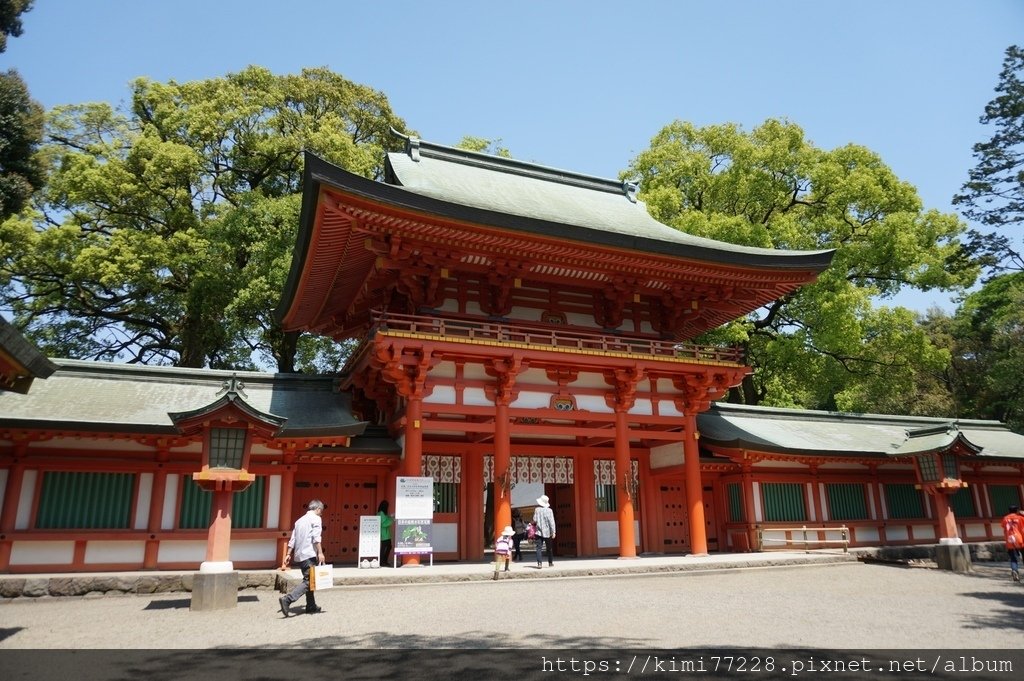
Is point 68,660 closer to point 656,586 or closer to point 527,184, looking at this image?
point 656,586

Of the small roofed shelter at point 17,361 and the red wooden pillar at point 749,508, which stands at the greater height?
the small roofed shelter at point 17,361

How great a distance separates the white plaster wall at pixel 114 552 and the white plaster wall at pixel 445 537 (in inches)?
264

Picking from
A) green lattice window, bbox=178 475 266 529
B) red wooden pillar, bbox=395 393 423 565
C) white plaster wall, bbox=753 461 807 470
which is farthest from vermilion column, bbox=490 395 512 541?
white plaster wall, bbox=753 461 807 470

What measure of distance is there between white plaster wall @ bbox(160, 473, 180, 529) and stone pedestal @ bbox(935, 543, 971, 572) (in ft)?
59.7

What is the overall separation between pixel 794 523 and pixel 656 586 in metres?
9.38

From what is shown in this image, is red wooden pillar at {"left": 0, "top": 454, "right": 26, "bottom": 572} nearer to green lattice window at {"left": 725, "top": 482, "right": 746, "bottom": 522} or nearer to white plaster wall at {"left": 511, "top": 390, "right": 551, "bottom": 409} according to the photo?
white plaster wall at {"left": 511, "top": 390, "right": 551, "bottom": 409}

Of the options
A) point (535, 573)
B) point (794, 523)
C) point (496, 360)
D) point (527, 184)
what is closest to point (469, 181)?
point (527, 184)

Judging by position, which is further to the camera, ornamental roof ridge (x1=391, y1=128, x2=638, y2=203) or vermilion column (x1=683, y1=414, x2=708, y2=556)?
ornamental roof ridge (x1=391, y1=128, x2=638, y2=203)

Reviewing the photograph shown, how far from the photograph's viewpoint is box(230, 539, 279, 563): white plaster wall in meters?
14.6

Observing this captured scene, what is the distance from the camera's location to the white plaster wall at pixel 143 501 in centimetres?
1423

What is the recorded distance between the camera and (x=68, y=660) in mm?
6992

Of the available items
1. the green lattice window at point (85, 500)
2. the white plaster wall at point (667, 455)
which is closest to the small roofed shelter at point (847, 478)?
the white plaster wall at point (667, 455)

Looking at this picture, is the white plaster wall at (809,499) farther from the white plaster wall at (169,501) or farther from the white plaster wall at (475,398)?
the white plaster wall at (169,501)

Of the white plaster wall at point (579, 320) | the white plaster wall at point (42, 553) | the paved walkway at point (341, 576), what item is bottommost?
the paved walkway at point (341, 576)
